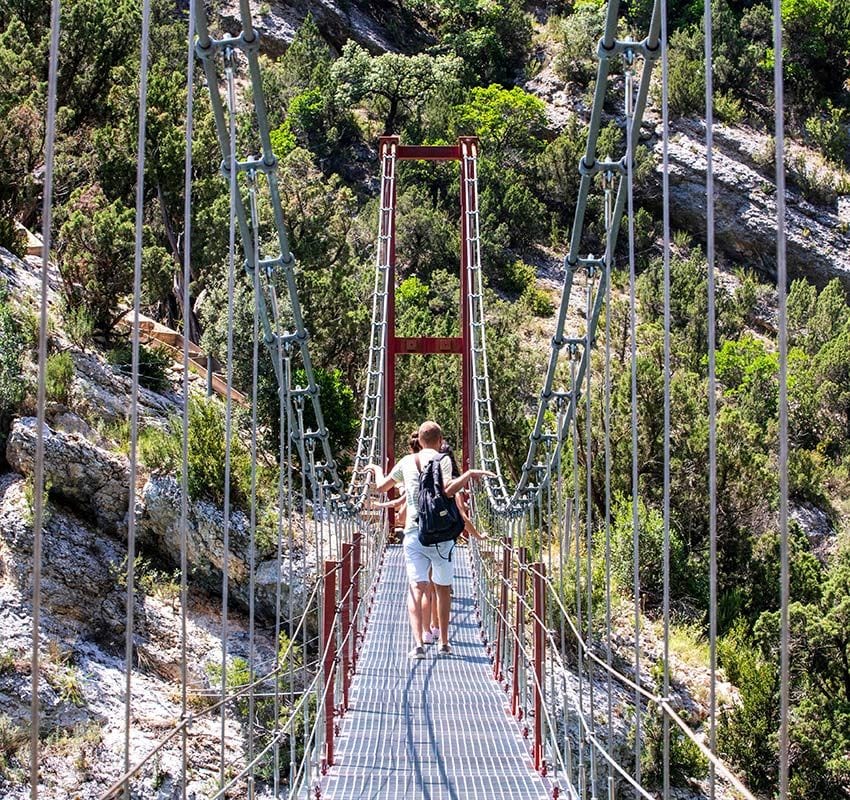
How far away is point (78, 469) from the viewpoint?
26.8 feet

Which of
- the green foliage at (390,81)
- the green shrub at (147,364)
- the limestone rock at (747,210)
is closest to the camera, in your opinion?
the green shrub at (147,364)

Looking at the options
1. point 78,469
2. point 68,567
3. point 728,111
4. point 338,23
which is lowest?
point 68,567

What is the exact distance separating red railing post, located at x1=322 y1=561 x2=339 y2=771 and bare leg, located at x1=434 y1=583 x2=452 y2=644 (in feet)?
1.96

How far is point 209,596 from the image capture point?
881 cm

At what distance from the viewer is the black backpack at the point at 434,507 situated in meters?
3.42

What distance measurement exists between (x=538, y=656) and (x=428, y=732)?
1.80ft

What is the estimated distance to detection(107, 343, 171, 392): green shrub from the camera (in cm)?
945

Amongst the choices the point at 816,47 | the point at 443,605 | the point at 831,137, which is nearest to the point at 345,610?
the point at 443,605

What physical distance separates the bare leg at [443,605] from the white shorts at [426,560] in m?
0.06

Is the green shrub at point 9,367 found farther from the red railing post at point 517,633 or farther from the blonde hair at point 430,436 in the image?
the red railing post at point 517,633

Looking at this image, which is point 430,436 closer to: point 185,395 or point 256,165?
point 256,165

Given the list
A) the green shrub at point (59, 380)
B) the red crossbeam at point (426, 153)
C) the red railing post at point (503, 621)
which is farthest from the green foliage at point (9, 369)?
the red railing post at point (503, 621)

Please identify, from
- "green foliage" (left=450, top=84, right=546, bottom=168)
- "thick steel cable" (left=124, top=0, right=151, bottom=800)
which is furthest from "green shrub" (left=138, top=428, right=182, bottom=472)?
"green foliage" (left=450, top=84, right=546, bottom=168)

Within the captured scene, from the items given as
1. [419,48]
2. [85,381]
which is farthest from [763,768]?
[419,48]
